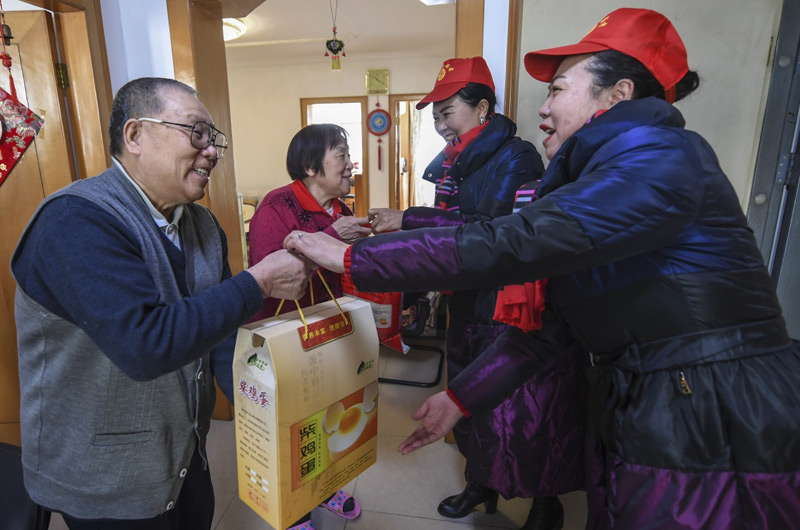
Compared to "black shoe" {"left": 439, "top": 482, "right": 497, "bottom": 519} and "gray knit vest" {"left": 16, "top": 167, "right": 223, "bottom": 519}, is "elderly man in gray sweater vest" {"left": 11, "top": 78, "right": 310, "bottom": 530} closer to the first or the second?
"gray knit vest" {"left": 16, "top": 167, "right": 223, "bottom": 519}

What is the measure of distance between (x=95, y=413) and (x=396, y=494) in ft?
4.53

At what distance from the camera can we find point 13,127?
5.97ft

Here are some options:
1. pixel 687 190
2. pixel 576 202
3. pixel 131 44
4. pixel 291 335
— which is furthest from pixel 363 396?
pixel 131 44

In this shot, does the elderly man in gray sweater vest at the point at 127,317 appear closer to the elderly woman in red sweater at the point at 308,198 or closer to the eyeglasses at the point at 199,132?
the eyeglasses at the point at 199,132

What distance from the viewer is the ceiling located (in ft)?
14.5

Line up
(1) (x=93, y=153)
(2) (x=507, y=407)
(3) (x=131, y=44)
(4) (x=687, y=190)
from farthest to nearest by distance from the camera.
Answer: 1. (3) (x=131, y=44)
2. (1) (x=93, y=153)
3. (2) (x=507, y=407)
4. (4) (x=687, y=190)

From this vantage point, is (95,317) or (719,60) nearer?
(95,317)

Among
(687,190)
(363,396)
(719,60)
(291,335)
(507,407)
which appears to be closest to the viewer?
(687,190)

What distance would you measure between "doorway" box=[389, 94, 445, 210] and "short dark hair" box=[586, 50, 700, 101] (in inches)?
220

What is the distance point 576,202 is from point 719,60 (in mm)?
1549

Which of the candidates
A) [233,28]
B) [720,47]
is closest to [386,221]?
[720,47]

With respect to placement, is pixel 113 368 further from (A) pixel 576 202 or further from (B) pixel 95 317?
(A) pixel 576 202

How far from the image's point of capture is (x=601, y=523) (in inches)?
34.0

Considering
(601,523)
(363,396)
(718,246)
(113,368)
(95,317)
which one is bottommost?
(601,523)
